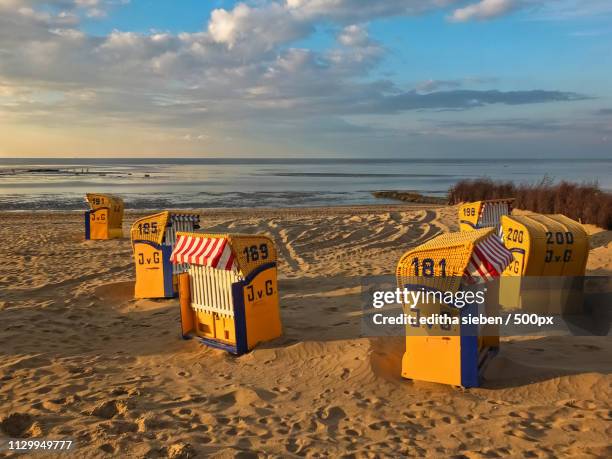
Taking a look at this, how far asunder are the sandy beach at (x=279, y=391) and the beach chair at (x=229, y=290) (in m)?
0.24

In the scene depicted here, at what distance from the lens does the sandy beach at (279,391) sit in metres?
4.36

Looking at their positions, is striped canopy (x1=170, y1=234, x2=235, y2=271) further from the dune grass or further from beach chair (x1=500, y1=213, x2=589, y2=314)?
the dune grass

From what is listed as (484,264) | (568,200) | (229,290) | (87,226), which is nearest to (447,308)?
(484,264)

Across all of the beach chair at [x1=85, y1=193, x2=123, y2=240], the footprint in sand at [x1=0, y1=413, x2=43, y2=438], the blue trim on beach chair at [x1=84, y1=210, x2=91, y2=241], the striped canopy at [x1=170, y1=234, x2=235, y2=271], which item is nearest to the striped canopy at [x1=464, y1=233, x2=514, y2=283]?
the striped canopy at [x1=170, y1=234, x2=235, y2=271]

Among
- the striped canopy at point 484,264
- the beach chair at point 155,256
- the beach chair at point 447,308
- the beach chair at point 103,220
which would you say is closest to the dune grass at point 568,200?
the striped canopy at point 484,264

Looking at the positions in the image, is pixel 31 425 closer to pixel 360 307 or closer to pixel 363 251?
pixel 360 307

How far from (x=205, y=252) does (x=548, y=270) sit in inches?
215

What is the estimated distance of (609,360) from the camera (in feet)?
20.0

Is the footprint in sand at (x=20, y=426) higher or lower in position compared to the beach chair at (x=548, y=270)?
lower

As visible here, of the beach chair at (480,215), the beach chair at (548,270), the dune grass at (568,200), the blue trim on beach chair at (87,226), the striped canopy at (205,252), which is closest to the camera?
the striped canopy at (205,252)

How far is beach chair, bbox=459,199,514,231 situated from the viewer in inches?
529

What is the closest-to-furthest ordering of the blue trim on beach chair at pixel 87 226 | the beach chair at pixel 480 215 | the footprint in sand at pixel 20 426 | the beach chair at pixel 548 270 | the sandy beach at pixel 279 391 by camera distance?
the sandy beach at pixel 279 391 → the footprint in sand at pixel 20 426 → the beach chair at pixel 548 270 → the beach chair at pixel 480 215 → the blue trim on beach chair at pixel 87 226

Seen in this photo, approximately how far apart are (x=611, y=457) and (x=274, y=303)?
4.39 metres

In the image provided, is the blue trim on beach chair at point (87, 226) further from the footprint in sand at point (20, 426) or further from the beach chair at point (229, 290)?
the footprint in sand at point (20, 426)
